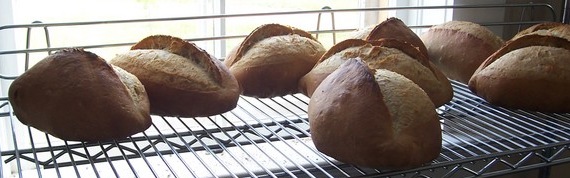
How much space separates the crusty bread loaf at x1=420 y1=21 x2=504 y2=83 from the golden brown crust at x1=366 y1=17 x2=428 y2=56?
0.11ft

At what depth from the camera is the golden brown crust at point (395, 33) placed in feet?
3.48

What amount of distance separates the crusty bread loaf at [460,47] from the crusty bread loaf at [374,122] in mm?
310

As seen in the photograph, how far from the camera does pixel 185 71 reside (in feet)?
2.92

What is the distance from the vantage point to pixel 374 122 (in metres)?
0.72

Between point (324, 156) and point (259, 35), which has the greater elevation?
point (259, 35)

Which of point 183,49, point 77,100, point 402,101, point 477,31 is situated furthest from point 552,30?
point 77,100

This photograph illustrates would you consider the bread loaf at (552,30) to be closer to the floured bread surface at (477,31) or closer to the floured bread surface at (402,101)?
the floured bread surface at (477,31)

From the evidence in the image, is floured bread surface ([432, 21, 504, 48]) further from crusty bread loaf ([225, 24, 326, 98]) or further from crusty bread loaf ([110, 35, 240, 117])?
crusty bread loaf ([110, 35, 240, 117])

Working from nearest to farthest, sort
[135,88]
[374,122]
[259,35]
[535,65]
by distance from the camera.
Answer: [374,122] → [135,88] → [535,65] → [259,35]

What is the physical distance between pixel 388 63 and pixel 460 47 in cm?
22

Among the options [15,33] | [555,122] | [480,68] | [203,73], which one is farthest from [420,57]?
[15,33]

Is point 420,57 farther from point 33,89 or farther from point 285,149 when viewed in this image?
point 33,89

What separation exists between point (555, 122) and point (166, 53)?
0.57 m

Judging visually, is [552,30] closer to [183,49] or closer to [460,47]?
[460,47]
